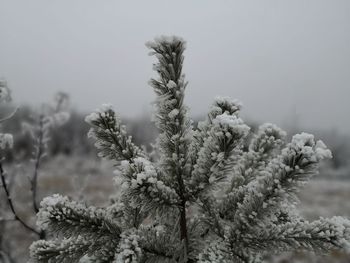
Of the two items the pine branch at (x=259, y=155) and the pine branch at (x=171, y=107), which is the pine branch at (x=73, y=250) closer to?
the pine branch at (x=171, y=107)

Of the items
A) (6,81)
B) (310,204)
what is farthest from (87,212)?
(310,204)

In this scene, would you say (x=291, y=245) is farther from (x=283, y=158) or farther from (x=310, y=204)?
(x=310, y=204)

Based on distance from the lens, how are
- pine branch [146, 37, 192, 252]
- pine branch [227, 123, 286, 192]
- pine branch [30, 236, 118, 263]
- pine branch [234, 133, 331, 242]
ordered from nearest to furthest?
1. pine branch [234, 133, 331, 242]
2. pine branch [146, 37, 192, 252]
3. pine branch [30, 236, 118, 263]
4. pine branch [227, 123, 286, 192]

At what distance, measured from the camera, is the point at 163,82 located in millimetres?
1243

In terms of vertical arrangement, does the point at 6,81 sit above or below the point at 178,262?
above

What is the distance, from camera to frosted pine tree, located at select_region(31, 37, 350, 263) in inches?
44.7

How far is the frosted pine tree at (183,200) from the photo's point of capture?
1135mm

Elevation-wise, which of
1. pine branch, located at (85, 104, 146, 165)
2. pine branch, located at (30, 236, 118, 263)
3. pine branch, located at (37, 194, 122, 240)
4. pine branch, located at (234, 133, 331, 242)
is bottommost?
pine branch, located at (30, 236, 118, 263)

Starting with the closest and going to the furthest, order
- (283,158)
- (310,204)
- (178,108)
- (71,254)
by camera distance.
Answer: (283,158)
(178,108)
(71,254)
(310,204)

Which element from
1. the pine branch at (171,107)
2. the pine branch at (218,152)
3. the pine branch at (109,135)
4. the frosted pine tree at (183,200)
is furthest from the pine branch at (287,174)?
the pine branch at (109,135)

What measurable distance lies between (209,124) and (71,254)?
2.54ft

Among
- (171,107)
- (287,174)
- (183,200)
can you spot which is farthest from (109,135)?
(287,174)

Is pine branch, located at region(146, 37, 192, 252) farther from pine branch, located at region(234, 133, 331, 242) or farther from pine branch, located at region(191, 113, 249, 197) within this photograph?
pine branch, located at region(234, 133, 331, 242)

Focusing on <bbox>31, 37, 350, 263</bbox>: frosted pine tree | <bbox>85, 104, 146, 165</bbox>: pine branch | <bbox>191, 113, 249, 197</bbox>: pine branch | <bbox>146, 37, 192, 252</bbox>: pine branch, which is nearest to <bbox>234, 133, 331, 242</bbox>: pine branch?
<bbox>31, 37, 350, 263</bbox>: frosted pine tree
